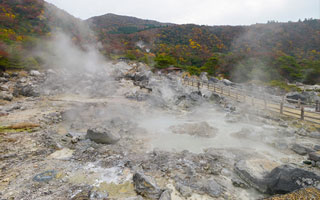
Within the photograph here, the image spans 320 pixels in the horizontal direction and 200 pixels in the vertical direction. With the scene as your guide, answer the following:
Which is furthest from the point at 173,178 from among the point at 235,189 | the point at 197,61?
the point at 197,61

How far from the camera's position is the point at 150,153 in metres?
5.36

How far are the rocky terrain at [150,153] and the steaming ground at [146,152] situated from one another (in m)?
0.03

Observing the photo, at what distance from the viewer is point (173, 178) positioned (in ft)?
13.5

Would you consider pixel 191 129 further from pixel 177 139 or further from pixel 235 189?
pixel 235 189

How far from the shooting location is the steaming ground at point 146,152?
367 centimetres

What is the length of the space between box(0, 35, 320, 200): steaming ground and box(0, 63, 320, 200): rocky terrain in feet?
0.08

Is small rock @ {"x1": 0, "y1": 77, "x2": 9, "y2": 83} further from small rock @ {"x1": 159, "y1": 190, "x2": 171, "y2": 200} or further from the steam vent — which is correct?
small rock @ {"x1": 159, "y1": 190, "x2": 171, "y2": 200}

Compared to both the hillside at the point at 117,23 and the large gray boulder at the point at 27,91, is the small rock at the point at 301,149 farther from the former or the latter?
the hillside at the point at 117,23

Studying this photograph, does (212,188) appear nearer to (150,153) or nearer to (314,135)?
→ (150,153)

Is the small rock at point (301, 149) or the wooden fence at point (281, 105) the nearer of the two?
the small rock at point (301, 149)

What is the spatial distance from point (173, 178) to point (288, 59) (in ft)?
91.8

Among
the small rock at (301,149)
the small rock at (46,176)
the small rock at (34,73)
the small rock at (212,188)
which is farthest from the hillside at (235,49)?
the small rock at (46,176)

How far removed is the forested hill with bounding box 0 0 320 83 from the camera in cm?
2164

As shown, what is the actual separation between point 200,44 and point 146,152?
48.8 metres
